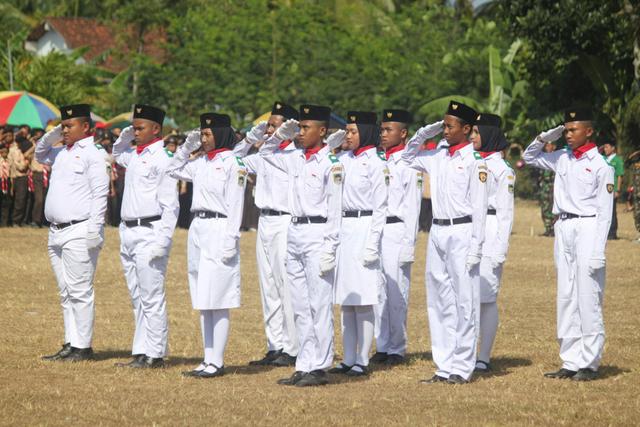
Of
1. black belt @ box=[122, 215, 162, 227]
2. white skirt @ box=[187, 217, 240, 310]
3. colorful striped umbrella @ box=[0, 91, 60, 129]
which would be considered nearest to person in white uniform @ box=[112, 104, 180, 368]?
black belt @ box=[122, 215, 162, 227]

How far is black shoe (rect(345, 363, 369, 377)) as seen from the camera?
38.0 ft

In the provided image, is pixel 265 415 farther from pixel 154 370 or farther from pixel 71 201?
pixel 71 201

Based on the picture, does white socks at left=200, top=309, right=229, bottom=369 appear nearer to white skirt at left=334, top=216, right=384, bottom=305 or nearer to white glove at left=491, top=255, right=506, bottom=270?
white skirt at left=334, top=216, right=384, bottom=305

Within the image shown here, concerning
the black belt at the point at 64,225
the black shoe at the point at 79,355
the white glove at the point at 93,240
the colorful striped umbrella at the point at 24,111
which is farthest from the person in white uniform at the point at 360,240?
the colorful striped umbrella at the point at 24,111

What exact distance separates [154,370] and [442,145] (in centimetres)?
338

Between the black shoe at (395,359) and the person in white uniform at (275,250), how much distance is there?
36.6 inches

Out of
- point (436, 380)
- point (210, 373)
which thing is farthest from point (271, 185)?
point (436, 380)

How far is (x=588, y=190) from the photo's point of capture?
448 inches

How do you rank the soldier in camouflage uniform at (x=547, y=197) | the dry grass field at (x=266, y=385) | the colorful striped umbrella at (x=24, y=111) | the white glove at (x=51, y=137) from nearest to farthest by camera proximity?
1. the dry grass field at (x=266, y=385)
2. the white glove at (x=51, y=137)
3. the soldier in camouflage uniform at (x=547, y=197)
4. the colorful striped umbrella at (x=24, y=111)

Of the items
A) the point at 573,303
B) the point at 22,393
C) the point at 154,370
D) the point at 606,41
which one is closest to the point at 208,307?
the point at 154,370

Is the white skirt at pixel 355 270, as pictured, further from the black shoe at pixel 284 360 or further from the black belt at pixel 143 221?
the black belt at pixel 143 221

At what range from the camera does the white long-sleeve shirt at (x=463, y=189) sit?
434 inches

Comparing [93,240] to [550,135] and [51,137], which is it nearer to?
[51,137]

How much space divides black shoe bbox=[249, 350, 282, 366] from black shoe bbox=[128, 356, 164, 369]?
934 mm
